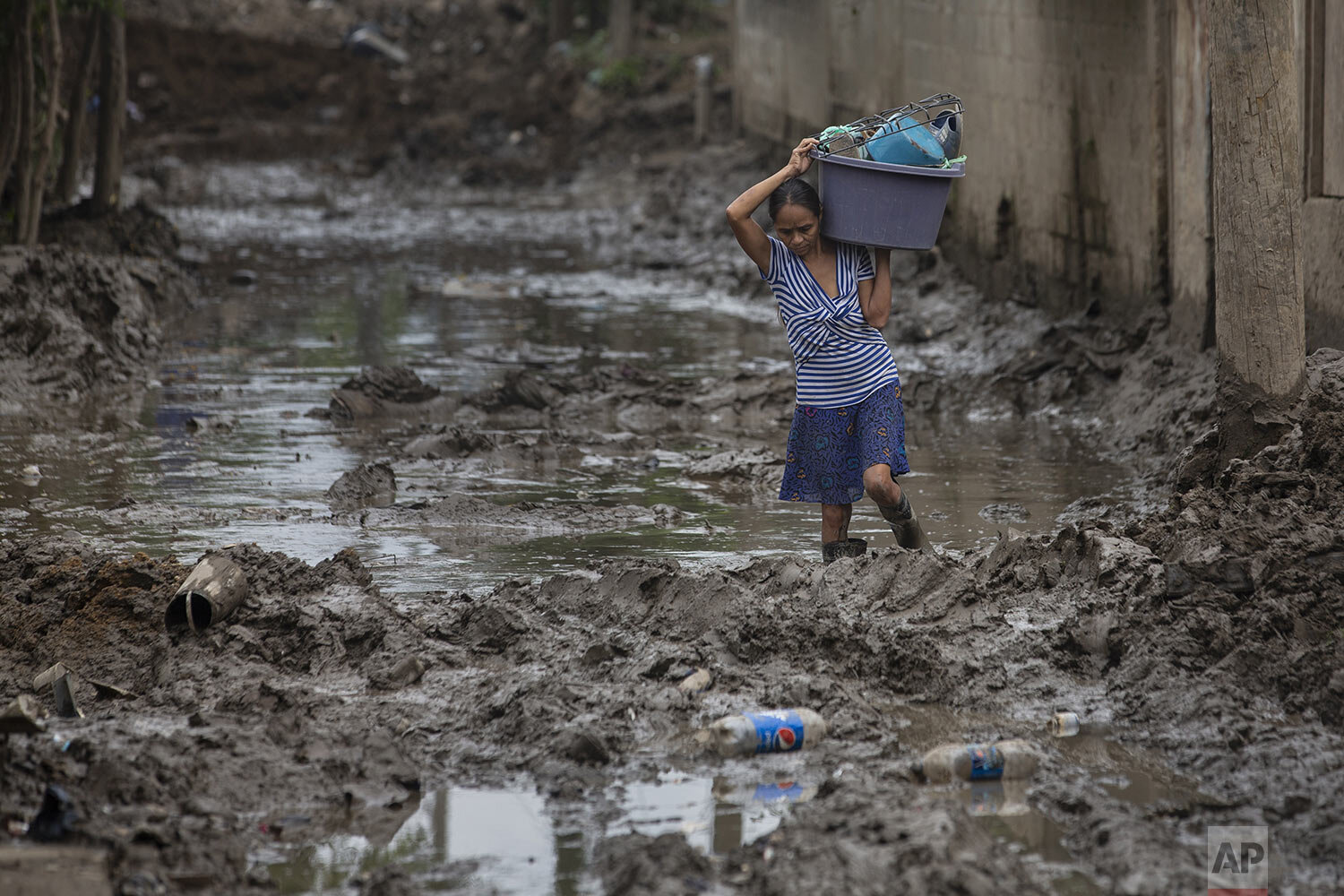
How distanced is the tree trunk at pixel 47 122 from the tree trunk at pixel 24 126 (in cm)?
5

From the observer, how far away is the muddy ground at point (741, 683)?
11.7 ft

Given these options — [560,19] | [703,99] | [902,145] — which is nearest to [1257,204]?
[902,145]

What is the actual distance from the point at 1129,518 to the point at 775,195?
220cm

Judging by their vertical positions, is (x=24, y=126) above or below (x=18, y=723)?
above

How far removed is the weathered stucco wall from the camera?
840cm

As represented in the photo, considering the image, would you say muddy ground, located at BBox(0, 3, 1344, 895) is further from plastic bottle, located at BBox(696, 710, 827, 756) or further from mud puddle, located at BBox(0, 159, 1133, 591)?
mud puddle, located at BBox(0, 159, 1133, 591)

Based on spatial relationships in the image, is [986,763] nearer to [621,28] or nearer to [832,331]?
[832,331]

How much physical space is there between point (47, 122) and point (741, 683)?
9430mm

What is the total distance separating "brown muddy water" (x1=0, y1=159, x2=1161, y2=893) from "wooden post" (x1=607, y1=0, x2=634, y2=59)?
10913 mm

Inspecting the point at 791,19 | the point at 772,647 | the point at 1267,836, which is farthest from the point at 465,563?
the point at 791,19

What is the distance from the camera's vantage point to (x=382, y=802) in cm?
397

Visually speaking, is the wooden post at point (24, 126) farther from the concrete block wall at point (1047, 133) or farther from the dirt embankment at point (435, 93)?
the dirt embankment at point (435, 93)

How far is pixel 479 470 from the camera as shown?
7906mm

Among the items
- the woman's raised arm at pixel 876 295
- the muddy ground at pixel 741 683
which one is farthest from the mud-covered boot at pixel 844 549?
the woman's raised arm at pixel 876 295
